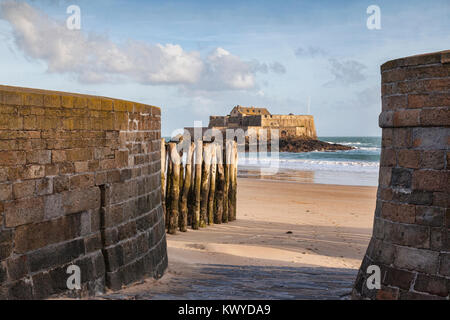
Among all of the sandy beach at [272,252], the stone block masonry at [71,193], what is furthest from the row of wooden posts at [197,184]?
the stone block masonry at [71,193]

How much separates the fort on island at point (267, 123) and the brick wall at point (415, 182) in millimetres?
60100

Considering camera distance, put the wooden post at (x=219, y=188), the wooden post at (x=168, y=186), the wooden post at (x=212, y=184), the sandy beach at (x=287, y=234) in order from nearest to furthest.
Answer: the sandy beach at (x=287, y=234) → the wooden post at (x=168, y=186) → the wooden post at (x=212, y=184) → the wooden post at (x=219, y=188)

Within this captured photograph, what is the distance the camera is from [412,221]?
5.07m

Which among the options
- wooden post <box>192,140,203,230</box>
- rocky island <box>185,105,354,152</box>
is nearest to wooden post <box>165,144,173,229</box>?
wooden post <box>192,140,203,230</box>

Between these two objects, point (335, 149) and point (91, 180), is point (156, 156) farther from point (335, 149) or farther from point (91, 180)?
point (335, 149)

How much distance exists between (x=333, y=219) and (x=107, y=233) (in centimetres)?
953

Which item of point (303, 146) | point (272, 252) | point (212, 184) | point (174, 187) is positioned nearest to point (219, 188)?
point (212, 184)

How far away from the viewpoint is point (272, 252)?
9391 mm

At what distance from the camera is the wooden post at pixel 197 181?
10883 millimetres

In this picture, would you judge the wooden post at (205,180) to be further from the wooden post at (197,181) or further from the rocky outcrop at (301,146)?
the rocky outcrop at (301,146)

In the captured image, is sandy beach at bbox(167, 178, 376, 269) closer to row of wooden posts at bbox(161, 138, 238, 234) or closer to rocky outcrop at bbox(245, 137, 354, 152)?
row of wooden posts at bbox(161, 138, 238, 234)

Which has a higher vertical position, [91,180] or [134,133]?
[134,133]

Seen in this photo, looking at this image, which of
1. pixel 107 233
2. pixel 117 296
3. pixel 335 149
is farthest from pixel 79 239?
pixel 335 149

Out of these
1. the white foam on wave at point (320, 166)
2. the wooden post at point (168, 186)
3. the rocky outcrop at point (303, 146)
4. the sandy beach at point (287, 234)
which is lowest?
the sandy beach at point (287, 234)
